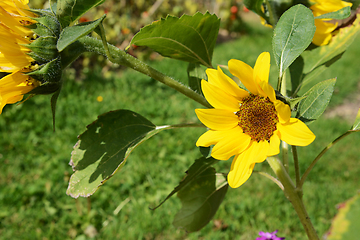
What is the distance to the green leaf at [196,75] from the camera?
2.52 feet

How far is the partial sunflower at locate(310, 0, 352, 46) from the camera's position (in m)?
0.74

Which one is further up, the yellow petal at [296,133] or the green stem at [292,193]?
the yellow petal at [296,133]

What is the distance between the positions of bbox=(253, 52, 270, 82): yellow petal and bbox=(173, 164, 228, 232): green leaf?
1.36ft

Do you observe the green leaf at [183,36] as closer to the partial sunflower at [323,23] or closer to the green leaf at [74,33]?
the green leaf at [74,33]

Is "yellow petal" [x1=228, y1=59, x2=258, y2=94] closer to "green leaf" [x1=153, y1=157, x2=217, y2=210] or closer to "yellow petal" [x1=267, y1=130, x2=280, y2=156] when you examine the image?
"yellow petal" [x1=267, y1=130, x2=280, y2=156]

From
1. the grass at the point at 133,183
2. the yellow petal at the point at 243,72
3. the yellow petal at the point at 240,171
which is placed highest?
the yellow petal at the point at 243,72

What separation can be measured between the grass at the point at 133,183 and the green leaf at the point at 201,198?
0.79 meters

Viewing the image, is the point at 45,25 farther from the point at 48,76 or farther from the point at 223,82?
the point at 223,82

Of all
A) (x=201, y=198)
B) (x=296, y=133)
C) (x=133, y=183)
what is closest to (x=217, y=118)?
(x=296, y=133)

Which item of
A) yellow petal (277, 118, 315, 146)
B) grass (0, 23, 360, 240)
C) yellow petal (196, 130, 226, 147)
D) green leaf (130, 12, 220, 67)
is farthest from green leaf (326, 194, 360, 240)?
grass (0, 23, 360, 240)

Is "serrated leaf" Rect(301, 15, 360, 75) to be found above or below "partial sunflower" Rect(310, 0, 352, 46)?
below

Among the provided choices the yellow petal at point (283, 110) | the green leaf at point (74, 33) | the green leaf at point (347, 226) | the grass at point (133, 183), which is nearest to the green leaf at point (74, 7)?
the green leaf at point (74, 33)

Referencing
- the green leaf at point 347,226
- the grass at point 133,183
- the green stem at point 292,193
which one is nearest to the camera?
the green leaf at point 347,226

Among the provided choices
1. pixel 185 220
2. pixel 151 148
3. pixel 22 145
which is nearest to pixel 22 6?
pixel 185 220
